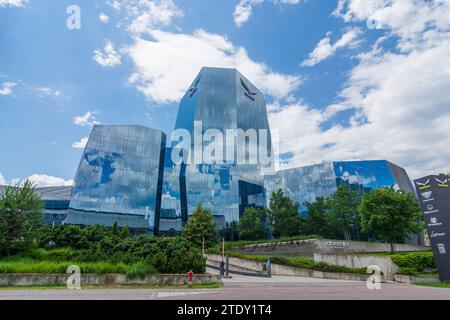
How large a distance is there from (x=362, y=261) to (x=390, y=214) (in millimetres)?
7798

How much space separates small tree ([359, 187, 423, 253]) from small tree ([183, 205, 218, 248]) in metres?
20.6

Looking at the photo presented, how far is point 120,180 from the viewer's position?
60.5 m

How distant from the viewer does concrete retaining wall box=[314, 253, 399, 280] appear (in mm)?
25763

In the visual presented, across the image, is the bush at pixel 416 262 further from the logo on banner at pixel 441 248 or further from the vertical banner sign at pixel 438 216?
the logo on banner at pixel 441 248

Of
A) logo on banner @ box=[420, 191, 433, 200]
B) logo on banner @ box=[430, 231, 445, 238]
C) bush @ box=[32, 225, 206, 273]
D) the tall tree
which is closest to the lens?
bush @ box=[32, 225, 206, 273]

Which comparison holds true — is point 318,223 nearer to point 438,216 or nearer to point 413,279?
point 413,279

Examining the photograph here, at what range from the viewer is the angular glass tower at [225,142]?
61.0 meters

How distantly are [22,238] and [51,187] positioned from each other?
198ft

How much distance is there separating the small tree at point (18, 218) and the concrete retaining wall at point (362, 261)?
27881 mm

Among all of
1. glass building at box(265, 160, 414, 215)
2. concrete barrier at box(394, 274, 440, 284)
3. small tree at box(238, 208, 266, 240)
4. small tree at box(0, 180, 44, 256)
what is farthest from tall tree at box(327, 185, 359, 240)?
small tree at box(0, 180, 44, 256)

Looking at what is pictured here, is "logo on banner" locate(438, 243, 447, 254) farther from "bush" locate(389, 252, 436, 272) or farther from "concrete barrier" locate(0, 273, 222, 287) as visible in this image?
"concrete barrier" locate(0, 273, 222, 287)
